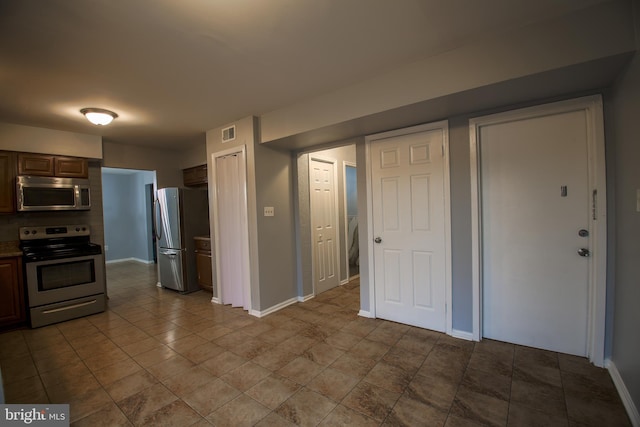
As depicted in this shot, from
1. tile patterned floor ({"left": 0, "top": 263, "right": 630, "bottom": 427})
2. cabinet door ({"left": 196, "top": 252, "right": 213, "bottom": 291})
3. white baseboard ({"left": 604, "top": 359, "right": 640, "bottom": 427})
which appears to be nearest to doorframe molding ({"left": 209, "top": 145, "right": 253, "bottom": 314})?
tile patterned floor ({"left": 0, "top": 263, "right": 630, "bottom": 427})

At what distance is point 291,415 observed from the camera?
5.84 feet

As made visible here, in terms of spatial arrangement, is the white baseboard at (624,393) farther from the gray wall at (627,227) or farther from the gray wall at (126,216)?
the gray wall at (126,216)

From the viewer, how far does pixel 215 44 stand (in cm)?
194

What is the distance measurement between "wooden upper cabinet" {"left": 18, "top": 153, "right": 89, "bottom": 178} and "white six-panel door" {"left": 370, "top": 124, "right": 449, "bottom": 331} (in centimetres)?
397

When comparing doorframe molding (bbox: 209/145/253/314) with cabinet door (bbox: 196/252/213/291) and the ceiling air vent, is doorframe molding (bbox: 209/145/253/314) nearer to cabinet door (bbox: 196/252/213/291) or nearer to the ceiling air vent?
the ceiling air vent

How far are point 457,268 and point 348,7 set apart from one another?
2.32 metres

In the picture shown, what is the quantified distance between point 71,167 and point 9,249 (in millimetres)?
1221

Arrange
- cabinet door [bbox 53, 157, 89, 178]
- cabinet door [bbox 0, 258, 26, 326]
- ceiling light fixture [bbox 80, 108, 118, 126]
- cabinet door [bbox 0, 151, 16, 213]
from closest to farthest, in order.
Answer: ceiling light fixture [bbox 80, 108, 118, 126], cabinet door [bbox 0, 258, 26, 326], cabinet door [bbox 0, 151, 16, 213], cabinet door [bbox 53, 157, 89, 178]

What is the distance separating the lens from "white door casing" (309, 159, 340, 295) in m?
4.19

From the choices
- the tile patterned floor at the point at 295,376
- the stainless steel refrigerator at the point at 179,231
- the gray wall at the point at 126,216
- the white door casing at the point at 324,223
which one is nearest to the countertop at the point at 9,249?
the tile patterned floor at the point at 295,376

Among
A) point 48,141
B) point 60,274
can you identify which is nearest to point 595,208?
point 60,274

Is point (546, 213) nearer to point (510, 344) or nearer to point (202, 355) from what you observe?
point (510, 344)

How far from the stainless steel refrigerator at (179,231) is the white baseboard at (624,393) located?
4.89 meters

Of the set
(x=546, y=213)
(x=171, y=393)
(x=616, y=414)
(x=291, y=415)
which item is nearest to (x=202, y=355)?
(x=171, y=393)
